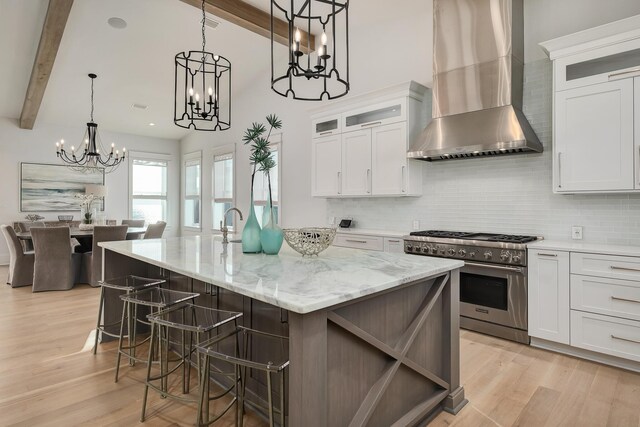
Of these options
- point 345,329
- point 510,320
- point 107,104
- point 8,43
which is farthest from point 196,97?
point 107,104

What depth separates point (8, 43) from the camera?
190 inches

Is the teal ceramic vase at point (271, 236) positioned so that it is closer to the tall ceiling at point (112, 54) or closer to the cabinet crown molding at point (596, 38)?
the cabinet crown molding at point (596, 38)

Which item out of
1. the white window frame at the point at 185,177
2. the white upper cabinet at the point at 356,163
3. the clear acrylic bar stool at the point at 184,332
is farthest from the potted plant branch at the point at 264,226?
the white window frame at the point at 185,177

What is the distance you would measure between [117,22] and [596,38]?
538cm

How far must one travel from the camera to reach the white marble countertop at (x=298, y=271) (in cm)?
135

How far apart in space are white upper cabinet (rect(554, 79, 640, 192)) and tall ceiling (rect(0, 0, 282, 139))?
151 inches

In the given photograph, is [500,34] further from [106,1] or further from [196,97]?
[106,1]

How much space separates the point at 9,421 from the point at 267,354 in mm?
1487

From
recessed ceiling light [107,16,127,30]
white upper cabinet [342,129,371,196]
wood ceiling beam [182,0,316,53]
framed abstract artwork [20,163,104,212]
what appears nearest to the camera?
wood ceiling beam [182,0,316,53]

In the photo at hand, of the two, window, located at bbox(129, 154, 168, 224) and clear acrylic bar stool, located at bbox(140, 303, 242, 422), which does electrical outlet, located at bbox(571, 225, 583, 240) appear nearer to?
clear acrylic bar stool, located at bbox(140, 303, 242, 422)

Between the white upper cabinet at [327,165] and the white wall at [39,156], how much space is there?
5.35 m

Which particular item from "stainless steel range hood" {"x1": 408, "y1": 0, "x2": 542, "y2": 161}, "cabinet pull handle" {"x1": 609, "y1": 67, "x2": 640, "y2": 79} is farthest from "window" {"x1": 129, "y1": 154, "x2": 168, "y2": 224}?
"cabinet pull handle" {"x1": 609, "y1": 67, "x2": 640, "y2": 79}

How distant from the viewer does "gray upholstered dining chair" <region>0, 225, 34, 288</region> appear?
16.5ft

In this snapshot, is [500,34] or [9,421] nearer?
[9,421]
